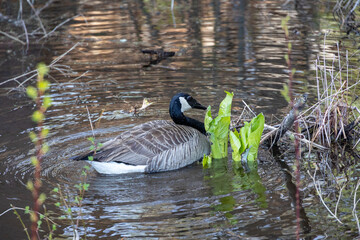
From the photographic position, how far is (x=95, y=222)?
19.4 ft

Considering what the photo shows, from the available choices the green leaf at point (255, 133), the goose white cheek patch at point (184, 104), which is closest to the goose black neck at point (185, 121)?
the goose white cheek patch at point (184, 104)

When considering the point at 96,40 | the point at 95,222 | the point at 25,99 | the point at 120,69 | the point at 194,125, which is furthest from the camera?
the point at 96,40

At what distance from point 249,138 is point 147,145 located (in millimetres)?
1527

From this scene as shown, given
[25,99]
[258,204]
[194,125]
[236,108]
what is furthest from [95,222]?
[25,99]

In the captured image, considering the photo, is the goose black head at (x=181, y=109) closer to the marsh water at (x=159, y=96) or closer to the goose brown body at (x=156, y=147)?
the goose brown body at (x=156, y=147)

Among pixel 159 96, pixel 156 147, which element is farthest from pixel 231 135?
pixel 159 96

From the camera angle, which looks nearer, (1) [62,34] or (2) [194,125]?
(2) [194,125]

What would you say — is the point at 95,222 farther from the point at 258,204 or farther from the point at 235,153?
the point at 235,153

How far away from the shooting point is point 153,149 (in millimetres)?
7535

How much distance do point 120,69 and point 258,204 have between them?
689 centimetres

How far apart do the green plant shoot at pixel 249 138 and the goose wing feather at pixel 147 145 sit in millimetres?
784

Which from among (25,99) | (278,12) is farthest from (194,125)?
(278,12)

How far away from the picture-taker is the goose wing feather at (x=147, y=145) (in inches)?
287

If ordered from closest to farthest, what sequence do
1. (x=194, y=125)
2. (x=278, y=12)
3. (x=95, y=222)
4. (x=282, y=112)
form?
(x=95, y=222) < (x=194, y=125) < (x=282, y=112) < (x=278, y=12)
